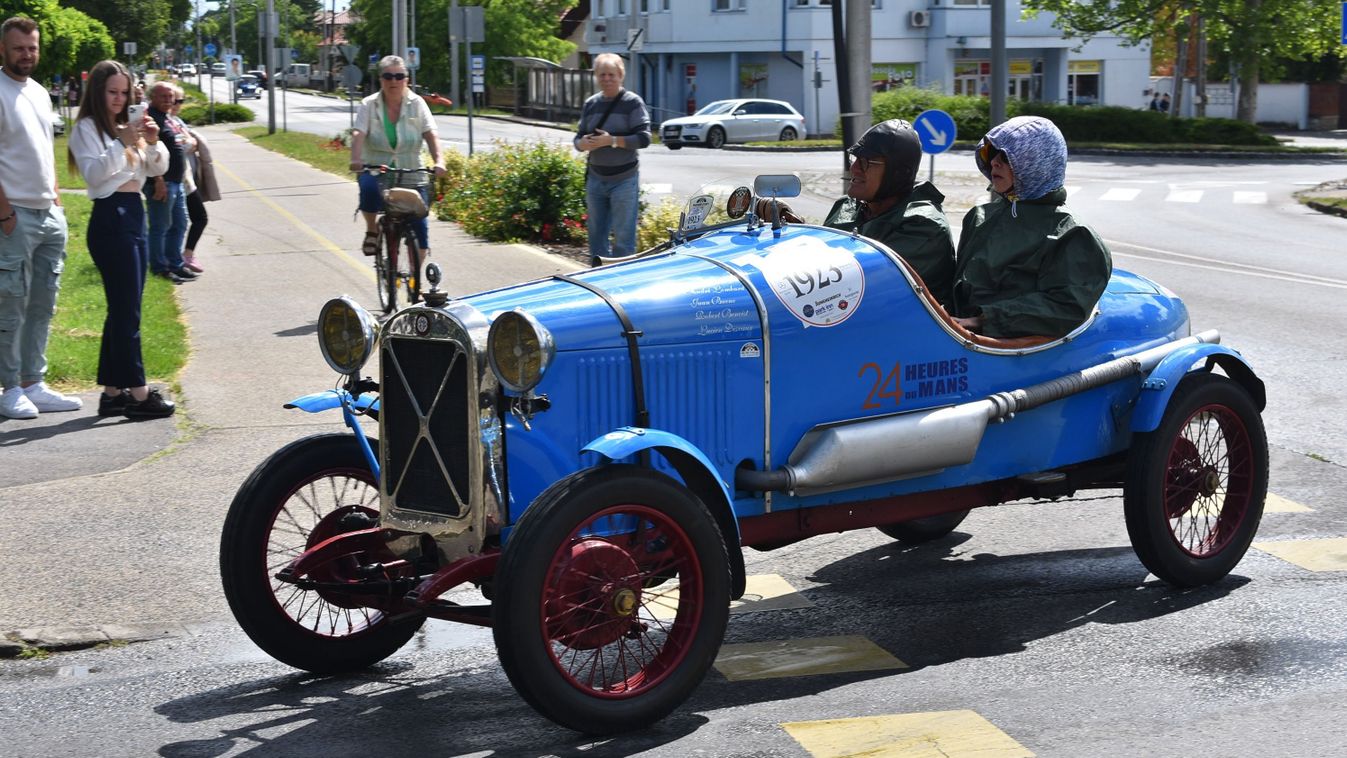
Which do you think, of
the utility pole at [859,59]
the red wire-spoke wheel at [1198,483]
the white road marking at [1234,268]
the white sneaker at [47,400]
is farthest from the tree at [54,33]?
the red wire-spoke wheel at [1198,483]

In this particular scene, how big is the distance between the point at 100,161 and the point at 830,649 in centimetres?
520

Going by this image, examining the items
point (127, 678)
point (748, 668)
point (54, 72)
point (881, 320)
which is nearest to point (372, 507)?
point (127, 678)

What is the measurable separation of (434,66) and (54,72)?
36.7m

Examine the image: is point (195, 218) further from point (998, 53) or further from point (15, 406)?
point (998, 53)

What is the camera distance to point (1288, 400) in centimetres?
973

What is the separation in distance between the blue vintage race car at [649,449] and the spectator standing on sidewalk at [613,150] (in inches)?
264

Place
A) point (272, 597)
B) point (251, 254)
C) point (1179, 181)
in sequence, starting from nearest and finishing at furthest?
point (272, 597) → point (251, 254) → point (1179, 181)

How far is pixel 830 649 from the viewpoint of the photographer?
542cm

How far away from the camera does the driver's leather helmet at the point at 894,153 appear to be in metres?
5.97

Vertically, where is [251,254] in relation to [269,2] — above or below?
below

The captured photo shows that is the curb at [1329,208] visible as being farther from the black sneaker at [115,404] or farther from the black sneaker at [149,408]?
the black sneaker at [115,404]

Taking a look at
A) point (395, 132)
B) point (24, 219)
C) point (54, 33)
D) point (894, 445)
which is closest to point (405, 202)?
point (395, 132)

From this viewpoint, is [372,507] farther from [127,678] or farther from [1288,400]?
[1288,400]

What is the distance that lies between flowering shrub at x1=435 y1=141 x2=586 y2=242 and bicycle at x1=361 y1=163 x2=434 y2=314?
203 inches
